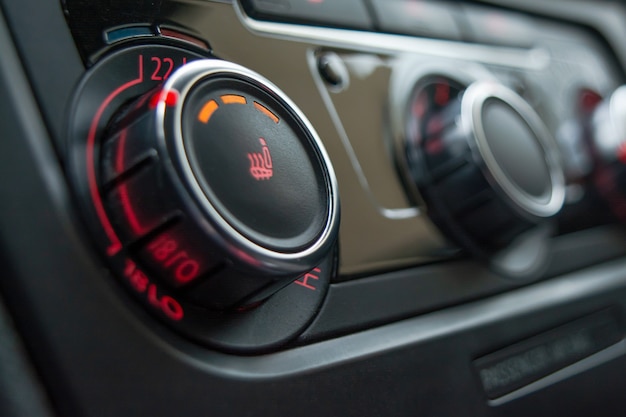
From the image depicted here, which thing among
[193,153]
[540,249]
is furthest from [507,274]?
[193,153]

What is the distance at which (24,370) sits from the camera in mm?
252

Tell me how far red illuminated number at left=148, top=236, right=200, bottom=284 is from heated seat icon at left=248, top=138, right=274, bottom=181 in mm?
51

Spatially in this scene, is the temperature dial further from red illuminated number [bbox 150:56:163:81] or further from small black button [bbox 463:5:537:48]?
small black button [bbox 463:5:537:48]

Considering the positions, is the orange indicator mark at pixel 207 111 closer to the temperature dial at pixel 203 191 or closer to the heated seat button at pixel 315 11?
the temperature dial at pixel 203 191

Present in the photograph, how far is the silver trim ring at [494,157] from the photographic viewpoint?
1.41 feet

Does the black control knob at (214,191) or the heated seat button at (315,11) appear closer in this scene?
the black control knob at (214,191)

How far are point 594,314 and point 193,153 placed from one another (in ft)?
1.39

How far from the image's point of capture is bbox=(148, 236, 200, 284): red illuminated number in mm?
263

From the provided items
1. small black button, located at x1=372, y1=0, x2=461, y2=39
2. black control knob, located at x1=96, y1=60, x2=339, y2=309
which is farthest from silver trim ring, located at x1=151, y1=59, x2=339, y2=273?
small black button, located at x1=372, y1=0, x2=461, y2=39

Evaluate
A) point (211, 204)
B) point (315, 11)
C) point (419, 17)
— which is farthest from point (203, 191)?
point (419, 17)

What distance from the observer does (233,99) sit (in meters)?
0.29

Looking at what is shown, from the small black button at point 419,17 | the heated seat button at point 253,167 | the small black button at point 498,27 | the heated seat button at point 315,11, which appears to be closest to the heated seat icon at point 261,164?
the heated seat button at point 253,167

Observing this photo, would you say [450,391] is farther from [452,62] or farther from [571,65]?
[571,65]

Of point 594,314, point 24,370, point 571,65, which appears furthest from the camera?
point 571,65
